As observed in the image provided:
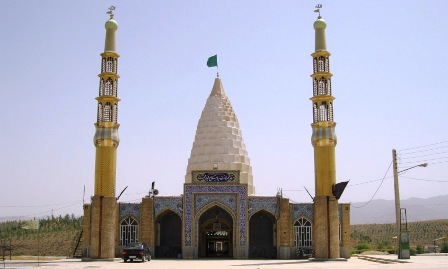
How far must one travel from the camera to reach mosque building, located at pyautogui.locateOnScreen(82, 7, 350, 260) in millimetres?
36156

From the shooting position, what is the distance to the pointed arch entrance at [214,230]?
4056 centimetres

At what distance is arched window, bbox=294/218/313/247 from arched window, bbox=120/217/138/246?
34.8ft

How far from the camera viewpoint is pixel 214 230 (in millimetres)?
41344

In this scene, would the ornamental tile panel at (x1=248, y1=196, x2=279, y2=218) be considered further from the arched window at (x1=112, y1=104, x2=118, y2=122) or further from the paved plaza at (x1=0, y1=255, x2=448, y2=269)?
the arched window at (x1=112, y1=104, x2=118, y2=122)

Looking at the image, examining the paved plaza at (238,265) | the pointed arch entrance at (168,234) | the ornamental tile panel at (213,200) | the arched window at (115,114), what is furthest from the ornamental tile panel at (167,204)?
the paved plaza at (238,265)

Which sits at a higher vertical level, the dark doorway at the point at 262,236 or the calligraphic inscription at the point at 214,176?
the calligraphic inscription at the point at 214,176

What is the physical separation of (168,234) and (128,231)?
2.93 metres

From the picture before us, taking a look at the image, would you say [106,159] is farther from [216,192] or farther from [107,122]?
[216,192]

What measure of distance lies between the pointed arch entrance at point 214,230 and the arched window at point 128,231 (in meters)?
4.47

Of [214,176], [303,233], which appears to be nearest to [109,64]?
[214,176]

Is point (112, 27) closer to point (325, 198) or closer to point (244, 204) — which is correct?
point (244, 204)

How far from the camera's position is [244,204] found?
38969mm

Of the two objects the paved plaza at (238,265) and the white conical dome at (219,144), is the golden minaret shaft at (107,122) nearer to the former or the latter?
the paved plaza at (238,265)

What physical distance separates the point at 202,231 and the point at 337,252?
999 centimetres
